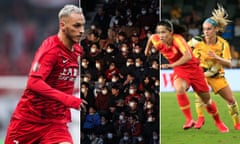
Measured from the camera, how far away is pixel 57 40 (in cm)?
461

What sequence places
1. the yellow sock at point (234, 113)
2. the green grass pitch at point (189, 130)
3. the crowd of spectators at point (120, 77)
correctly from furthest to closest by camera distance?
the yellow sock at point (234, 113) < the green grass pitch at point (189, 130) < the crowd of spectators at point (120, 77)

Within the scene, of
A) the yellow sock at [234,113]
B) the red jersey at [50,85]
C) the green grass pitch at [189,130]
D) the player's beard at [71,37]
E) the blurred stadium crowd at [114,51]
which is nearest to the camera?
the red jersey at [50,85]

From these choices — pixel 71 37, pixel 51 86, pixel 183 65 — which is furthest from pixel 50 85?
pixel 183 65

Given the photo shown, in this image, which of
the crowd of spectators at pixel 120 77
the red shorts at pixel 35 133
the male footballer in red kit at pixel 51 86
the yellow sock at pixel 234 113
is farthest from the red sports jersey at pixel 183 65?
the red shorts at pixel 35 133

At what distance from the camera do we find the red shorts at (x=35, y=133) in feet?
15.3

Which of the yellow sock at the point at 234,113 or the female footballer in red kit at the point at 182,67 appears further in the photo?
the yellow sock at the point at 234,113

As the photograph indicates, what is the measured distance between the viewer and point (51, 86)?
457 cm

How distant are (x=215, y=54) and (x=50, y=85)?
3.34 metres

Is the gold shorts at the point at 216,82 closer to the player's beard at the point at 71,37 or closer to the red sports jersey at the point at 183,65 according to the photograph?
the red sports jersey at the point at 183,65

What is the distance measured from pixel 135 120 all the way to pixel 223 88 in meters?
1.11

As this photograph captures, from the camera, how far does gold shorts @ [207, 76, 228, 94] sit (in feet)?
25.1

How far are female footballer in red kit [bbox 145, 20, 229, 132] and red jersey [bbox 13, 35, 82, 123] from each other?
2.68m

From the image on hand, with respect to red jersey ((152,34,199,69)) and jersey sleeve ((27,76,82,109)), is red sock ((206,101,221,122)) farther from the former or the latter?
jersey sleeve ((27,76,82,109))

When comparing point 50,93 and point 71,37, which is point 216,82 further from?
point 50,93
